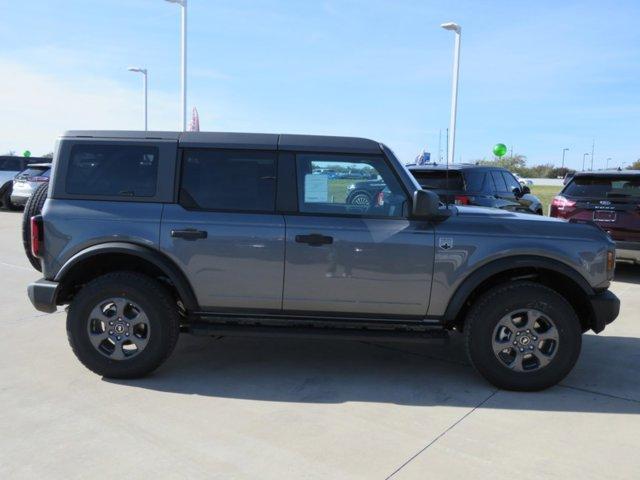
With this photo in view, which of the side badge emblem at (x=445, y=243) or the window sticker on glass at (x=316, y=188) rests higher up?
the window sticker on glass at (x=316, y=188)

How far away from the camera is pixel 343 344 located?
528 centimetres

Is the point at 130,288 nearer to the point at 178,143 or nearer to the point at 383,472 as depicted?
the point at 178,143

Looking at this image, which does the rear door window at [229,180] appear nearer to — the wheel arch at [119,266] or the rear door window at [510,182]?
the wheel arch at [119,266]

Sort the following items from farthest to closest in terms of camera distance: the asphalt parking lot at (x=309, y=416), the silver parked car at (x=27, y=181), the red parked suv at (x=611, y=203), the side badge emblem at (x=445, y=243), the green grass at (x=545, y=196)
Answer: the green grass at (x=545, y=196), the silver parked car at (x=27, y=181), the red parked suv at (x=611, y=203), the side badge emblem at (x=445, y=243), the asphalt parking lot at (x=309, y=416)

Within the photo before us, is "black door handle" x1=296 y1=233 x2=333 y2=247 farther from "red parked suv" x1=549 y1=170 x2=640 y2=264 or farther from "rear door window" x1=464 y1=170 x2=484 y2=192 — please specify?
"red parked suv" x1=549 y1=170 x2=640 y2=264

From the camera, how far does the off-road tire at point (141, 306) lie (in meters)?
4.20

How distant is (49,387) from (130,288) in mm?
895

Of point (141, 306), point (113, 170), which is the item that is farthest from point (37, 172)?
point (141, 306)

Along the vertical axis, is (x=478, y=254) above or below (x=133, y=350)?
above

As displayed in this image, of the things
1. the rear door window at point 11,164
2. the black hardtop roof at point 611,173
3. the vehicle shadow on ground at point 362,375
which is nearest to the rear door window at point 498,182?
the black hardtop roof at point 611,173

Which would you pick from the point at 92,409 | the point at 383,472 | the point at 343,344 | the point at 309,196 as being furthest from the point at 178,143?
the point at 383,472

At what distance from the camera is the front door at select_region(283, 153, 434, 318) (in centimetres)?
413

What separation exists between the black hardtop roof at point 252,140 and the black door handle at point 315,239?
66 centimetres

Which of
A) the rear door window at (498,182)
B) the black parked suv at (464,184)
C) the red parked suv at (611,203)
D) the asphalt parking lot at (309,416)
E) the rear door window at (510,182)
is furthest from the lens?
the rear door window at (510,182)
